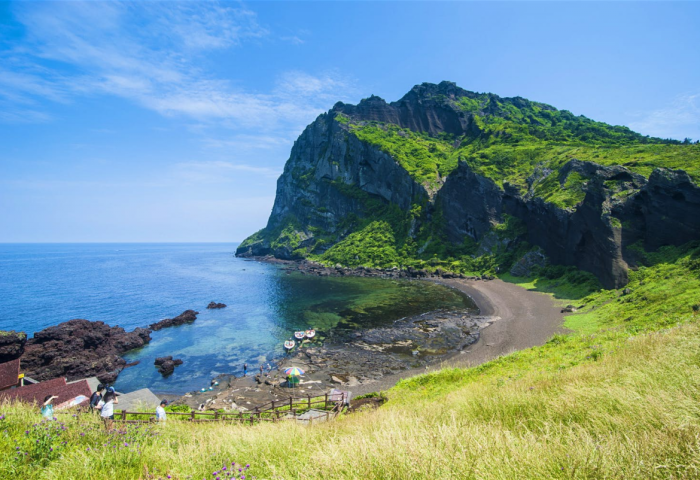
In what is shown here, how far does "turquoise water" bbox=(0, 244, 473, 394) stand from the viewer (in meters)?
33.2

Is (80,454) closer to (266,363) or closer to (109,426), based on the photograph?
(109,426)

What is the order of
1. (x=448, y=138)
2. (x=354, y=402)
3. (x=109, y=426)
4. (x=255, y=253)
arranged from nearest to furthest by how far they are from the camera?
1. (x=109, y=426)
2. (x=354, y=402)
3. (x=448, y=138)
4. (x=255, y=253)

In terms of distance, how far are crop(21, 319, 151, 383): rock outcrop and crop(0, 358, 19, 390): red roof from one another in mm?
6295

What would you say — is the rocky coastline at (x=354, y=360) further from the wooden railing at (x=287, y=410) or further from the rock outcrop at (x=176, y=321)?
the rock outcrop at (x=176, y=321)

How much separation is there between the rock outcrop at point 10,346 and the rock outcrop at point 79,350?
85 centimetres

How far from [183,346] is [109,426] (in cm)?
3292

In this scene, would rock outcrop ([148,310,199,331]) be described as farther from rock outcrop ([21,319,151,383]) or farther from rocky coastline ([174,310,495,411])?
rocky coastline ([174,310,495,411])

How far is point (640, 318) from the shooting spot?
24.1 metres

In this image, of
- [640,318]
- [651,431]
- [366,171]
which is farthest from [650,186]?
[366,171]

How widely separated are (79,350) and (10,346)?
544 cm

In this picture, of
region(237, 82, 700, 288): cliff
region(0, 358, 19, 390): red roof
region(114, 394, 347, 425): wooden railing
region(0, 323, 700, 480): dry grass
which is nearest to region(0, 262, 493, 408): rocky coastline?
region(114, 394, 347, 425): wooden railing

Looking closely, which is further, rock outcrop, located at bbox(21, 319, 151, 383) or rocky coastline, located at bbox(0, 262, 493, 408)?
rock outcrop, located at bbox(21, 319, 151, 383)

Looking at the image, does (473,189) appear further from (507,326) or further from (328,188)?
(328,188)

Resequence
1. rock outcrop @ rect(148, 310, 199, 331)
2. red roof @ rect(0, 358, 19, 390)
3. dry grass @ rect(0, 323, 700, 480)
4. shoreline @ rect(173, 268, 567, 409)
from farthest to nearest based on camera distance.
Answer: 1. rock outcrop @ rect(148, 310, 199, 331)
2. shoreline @ rect(173, 268, 567, 409)
3. red roof @ rect(0, 358, 19, 390)
4. dry grass @ rect(0, 323, 700, 480)
